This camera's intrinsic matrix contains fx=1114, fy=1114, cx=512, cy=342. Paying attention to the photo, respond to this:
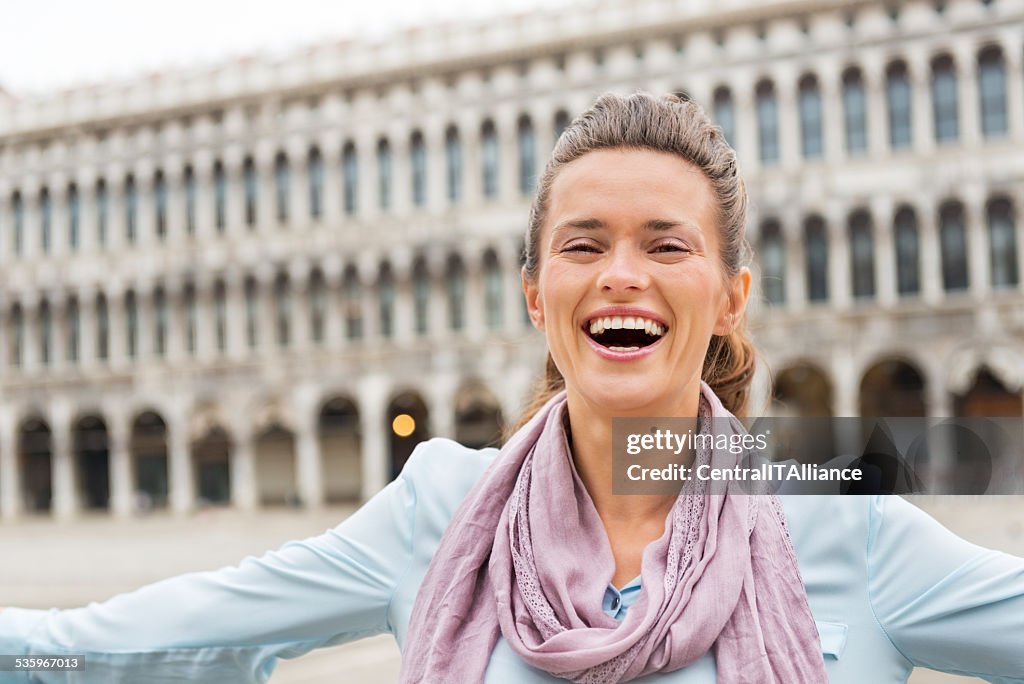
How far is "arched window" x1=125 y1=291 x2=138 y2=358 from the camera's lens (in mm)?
33062

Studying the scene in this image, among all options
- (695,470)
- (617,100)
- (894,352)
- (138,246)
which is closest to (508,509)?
(695,470)

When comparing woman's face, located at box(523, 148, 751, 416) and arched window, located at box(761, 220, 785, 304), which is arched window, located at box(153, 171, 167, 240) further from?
woman's face, located at box(523, 148, 751, 416)

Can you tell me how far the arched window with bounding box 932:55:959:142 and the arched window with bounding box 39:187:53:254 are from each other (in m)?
25.4

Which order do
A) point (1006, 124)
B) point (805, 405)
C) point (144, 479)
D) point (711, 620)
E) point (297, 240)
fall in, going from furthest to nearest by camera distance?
point (144, 479)
point (297, 240)
point (805, 405)
point (1006, 124)
point (711, 620)

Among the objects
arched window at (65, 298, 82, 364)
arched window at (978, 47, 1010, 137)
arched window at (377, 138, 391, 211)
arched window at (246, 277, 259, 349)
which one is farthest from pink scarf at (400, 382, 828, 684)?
arched window at (65, 298, 82, 364)

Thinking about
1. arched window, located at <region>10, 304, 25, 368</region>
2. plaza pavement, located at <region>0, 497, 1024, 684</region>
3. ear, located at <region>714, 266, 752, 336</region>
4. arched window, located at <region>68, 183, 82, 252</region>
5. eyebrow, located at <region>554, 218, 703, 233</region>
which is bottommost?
plaza pavement, located at <region>0, 497, 1024, 684</region>

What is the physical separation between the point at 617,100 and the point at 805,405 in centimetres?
2724

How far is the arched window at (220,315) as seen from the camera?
32.2 metres

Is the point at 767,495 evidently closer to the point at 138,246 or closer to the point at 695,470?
the point at 695,470

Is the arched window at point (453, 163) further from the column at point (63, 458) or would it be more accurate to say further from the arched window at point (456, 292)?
the column at point (63, 458)

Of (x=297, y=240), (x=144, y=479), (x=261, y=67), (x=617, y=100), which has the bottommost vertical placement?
(x=144, y=479)

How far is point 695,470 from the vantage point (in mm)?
1746

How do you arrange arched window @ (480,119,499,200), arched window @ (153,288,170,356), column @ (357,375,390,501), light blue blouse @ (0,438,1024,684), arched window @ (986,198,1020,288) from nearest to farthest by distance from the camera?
light blue blouse @ (0,438,1024,684) < arched window @ (986,198,1020,288) < column @ (357,375,390,501) < arched window @ (480,119,499,200) < arched window @ (153,288,170,356)

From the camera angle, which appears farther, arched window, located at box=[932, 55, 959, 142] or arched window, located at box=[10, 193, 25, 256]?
arched window, located at box=[10, 193, 25, 256]
